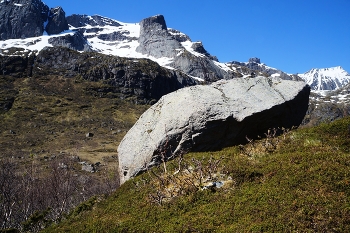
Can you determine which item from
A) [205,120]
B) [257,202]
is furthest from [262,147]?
[257,202]

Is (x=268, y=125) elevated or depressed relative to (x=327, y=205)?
elevated

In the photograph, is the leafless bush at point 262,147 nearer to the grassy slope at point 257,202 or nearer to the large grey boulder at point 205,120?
the grassy slope at point 257,202

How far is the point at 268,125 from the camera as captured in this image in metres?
20.8

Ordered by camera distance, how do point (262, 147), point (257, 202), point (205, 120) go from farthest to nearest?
1. point (205, 120)
2. point (262, 147)
3. point (257, 202)

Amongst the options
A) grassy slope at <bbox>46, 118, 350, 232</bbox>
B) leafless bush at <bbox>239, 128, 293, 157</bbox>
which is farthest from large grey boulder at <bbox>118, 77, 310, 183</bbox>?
grassy slope at <bbox>46, 118, 350, 232</bbox>

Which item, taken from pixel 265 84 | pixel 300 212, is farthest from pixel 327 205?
pixel 265 84

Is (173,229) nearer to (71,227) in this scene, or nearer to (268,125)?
(71,227)

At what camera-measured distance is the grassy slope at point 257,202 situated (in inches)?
392

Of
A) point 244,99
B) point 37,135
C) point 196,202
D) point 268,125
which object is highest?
point 244,99

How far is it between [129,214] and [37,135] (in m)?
172

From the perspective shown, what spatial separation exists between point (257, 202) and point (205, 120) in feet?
25.9

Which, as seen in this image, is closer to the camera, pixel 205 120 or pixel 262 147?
pixel 262 147

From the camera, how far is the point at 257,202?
1138 centimetres

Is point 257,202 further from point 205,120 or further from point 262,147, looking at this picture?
point 205,120
